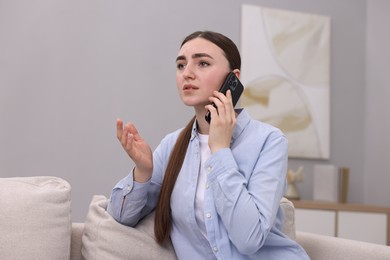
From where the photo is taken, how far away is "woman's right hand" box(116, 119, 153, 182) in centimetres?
186

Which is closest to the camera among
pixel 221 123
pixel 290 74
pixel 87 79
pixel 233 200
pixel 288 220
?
pixel 233 200

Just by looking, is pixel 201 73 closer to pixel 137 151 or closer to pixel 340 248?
pixel 137 151

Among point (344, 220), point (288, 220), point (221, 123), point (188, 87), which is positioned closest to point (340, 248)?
point (288, 220)

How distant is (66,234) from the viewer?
5.88 ft

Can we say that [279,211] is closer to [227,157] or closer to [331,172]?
[227,157]

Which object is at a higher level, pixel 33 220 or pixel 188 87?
pixel 188 87

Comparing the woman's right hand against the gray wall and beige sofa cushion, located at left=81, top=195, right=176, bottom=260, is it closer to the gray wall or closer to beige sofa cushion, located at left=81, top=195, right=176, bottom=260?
beige sofa cushion, located at left=81, top=195, right=176, bottom=260

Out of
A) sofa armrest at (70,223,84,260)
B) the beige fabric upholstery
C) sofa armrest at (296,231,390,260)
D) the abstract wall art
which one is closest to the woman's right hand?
sofa armrest at (70,223,84,260)

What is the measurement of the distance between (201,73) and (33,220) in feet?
2.23

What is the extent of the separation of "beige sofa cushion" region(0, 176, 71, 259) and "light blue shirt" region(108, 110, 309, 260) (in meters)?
0.19

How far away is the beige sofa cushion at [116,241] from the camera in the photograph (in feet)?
6.00

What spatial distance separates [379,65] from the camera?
4562 mm

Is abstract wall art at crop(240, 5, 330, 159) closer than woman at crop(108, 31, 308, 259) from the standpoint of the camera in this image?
No

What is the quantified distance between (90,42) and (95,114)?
0.48 metres
